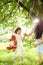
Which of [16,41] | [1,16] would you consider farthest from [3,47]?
[1,16]

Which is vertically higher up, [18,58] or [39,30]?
[39,30]

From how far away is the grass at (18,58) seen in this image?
8.93 ft

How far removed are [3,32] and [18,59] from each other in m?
0.38

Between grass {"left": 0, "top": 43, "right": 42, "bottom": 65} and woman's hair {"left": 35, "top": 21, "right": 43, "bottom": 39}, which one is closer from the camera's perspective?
grass {"left": 0, "top": 43, "right": 42, "bottom": 65}

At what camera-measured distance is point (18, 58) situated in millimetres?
2742

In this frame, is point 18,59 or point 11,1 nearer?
point 18,59

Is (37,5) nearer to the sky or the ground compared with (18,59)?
nearer to the sky

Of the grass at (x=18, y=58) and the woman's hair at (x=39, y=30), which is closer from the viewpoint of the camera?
the grass at (x=18, y=58)

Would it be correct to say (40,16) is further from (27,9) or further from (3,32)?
(3,32)

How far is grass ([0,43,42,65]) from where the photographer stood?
2721mm

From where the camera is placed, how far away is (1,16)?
289 centimetres

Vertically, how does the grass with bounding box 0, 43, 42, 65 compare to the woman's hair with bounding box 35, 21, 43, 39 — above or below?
below

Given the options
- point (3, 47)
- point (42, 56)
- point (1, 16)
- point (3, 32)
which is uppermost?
point (1, 16)

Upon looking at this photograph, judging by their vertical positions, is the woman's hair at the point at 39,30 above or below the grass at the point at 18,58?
above
